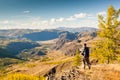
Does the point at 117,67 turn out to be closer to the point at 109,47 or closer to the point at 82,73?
the point at 82,73

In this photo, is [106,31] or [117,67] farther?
[106,31]

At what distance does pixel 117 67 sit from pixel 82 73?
5733mm

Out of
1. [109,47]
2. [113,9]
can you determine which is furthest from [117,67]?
[113,9]

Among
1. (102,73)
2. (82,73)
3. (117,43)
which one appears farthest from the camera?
(117,43)

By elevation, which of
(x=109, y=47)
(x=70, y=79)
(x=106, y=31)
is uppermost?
(x=106, y=31)

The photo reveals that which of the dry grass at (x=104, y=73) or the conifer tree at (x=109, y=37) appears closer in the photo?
the dry grass at (x=104, y=73)

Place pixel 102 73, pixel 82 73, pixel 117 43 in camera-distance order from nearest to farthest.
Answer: pixel 102 73, pixel 82 73, pixel 117 43

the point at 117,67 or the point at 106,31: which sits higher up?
the point at 106,31

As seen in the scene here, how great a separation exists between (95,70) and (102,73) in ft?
7.51

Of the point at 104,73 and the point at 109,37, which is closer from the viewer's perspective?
the point at 104,73

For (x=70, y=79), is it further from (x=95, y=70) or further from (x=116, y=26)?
(x=116, y=26)

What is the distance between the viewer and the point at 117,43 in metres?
49.8

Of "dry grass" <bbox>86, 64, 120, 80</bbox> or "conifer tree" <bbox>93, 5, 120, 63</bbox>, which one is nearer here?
"dry grass" <bbox>86, 64, 120, 80</bbox>

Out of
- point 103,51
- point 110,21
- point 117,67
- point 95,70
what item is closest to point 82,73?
point 95,70
